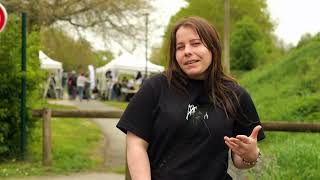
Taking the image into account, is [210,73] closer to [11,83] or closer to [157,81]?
[157,81]

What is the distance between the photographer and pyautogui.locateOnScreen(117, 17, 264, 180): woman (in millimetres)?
2760

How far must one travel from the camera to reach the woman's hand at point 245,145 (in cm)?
268

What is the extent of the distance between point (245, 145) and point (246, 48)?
1457 inches

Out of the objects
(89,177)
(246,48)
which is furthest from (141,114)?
(246,48)

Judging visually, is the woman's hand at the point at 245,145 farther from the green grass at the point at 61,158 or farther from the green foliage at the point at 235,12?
the green foliage at the point at 235,12

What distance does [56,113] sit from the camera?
1060cm

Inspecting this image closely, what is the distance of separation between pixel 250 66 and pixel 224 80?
36243 mm

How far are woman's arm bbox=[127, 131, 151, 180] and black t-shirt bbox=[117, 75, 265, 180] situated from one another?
3 centimetres

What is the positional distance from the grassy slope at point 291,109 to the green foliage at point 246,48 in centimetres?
1412

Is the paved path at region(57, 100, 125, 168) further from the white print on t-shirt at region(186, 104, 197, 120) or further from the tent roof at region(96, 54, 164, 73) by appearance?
the tent roof at region(96, 54, 164, 73)

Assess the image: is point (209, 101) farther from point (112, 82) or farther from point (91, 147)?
point (112, 82)

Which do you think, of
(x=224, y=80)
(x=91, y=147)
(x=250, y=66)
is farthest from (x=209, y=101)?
(x=250, y=66)

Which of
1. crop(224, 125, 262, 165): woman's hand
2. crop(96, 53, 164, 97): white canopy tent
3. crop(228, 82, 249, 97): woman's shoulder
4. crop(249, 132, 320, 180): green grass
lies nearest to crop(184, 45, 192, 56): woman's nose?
crop(228, 82, 249, 97): woman's shoulder

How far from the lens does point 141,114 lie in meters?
2.79
